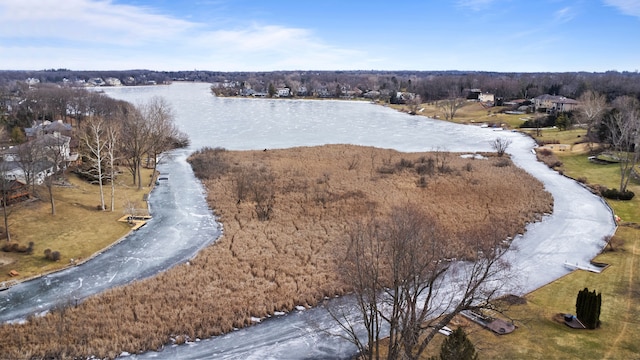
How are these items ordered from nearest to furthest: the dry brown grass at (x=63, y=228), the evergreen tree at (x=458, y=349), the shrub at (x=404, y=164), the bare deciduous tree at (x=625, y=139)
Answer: the evergreen tree at (x=458, y=349), the dry brown grass at (x=63, y=228), the bare deciduous tree at (x=625, y=139), the shrub at (x=404, y=164)

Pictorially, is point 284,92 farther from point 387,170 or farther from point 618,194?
point 618,194

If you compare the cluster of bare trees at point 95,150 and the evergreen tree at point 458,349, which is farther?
the cluster of bare trees at point 95,150

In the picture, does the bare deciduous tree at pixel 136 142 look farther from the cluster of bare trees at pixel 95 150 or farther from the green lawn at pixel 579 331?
the green lawn at pixel 579 331

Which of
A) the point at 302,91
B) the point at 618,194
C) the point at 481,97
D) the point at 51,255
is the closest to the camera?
the point at 51,255

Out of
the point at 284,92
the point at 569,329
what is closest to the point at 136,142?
the point at 569,329

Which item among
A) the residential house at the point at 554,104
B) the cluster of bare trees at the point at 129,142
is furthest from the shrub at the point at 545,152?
the cluster of bare trees at the point at 129,142

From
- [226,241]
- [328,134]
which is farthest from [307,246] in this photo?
[328,134]

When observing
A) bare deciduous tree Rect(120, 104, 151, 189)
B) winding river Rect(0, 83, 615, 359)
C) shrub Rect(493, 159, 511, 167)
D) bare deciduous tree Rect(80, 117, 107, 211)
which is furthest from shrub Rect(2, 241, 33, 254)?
shrub Rect(493, 159, 511, 167)

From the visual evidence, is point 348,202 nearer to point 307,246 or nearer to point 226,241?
point 307,246
